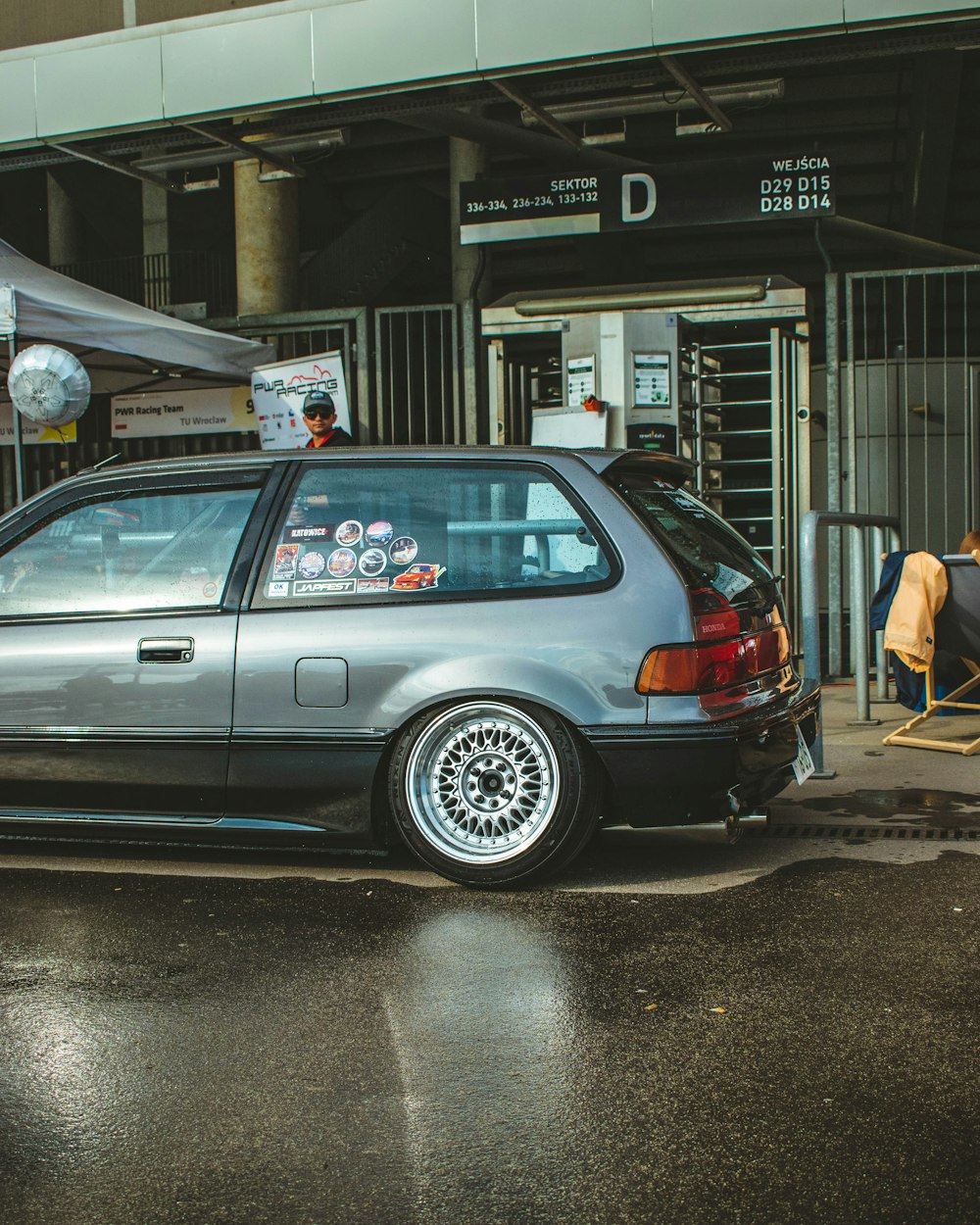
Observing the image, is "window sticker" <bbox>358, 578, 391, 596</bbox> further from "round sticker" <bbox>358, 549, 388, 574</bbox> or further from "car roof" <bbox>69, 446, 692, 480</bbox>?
"car roof" <bbox>69, 446, 692, 480</bbox>

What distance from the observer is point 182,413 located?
12.3 m

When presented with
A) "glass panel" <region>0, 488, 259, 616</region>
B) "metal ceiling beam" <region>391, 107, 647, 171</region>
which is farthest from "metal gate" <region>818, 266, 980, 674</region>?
"glass panel" <region>0, 488, 259, 616</region>

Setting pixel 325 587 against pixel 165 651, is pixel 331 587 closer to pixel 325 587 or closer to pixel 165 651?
pixel 325 587

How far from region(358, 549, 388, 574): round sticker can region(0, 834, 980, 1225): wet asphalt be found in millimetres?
1106

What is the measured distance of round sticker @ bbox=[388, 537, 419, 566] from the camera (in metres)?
4.95

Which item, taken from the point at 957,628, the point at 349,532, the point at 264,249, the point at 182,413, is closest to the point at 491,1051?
the point at 349,532

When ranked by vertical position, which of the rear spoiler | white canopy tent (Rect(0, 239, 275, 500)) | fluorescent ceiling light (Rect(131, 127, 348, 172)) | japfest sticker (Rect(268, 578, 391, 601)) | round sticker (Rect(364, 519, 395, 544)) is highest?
fluorescent ceiling light (Rect(131, 127, 348, 172))

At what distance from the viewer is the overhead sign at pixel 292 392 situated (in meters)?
11.3

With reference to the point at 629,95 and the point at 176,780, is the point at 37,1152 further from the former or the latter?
the point at 629,95

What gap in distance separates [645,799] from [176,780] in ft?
5.51

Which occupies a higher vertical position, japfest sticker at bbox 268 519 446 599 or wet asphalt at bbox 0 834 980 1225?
japfest sticker at bbox 268 519 446 599

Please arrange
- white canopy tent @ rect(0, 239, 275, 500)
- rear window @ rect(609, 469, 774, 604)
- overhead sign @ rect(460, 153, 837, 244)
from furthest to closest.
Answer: overhead sign @ rect(460, 153, 837, 244)
white canopy tent @ rect(0, 239, 275, 500)
rear window @ rect(609, 469, 774, 604)

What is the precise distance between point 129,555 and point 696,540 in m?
2.10

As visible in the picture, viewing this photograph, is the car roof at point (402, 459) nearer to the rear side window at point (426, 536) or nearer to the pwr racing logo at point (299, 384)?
the rear side window at point (426, 536)
